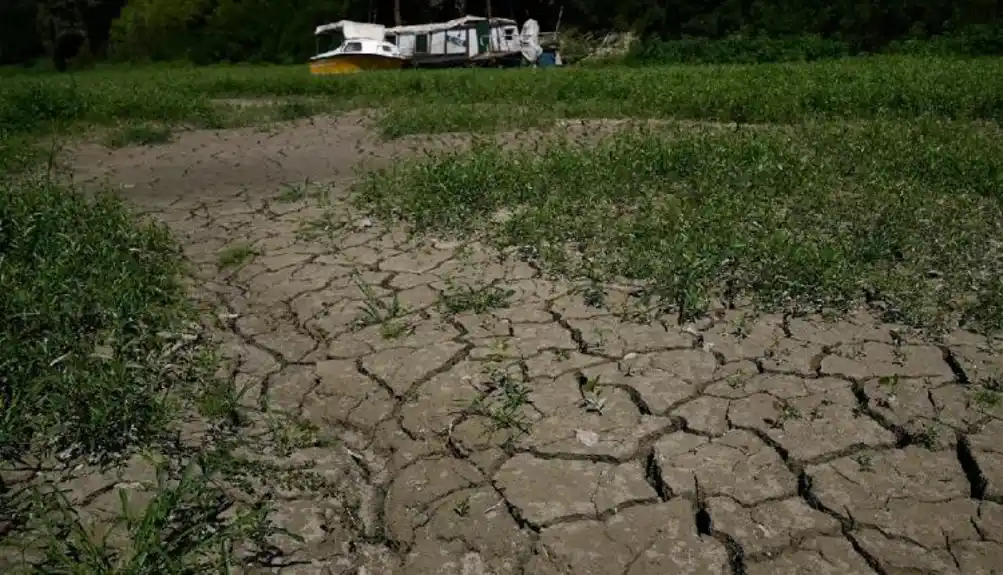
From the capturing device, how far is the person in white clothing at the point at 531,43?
20.1 metres

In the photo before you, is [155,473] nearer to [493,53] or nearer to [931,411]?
[931,411]

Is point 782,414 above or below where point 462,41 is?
below

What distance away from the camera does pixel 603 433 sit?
8.46 ft

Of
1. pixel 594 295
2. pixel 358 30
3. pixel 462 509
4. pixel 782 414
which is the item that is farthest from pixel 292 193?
pixel 358 30

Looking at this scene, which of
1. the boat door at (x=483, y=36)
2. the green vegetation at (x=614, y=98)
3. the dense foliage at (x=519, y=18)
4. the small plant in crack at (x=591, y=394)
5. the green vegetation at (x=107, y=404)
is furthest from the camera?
the boat door at (x=483, y=36)

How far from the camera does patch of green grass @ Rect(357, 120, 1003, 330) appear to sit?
3504 mm

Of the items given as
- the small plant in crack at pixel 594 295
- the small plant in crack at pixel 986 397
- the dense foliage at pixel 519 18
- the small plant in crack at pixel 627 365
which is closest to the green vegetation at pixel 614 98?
the dense foliage at pixel 519 18

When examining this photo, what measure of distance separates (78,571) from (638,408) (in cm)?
168

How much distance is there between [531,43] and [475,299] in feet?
58.2

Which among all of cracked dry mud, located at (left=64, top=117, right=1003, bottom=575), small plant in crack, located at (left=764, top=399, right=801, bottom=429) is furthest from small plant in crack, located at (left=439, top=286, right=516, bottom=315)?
small plant in crack, located at (left=764, top=399, right=801, bottom=429)

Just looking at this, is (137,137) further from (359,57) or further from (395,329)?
(359,57)

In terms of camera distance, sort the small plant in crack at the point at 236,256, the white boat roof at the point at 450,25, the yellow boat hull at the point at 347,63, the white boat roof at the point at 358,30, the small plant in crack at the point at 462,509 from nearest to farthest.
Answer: the small plant in crack at the point at 462,509 → the small plant in crack at the point at 236,256 → the yellow boat hull at the point at 347,63 → the white boat roof at the point at 450,25 → the white boat roof at the point at 358,30

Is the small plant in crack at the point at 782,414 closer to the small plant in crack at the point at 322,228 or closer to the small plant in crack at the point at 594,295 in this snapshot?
the small plant in crack at the point at 594,295

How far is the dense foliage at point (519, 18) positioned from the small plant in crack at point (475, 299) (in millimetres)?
13751
